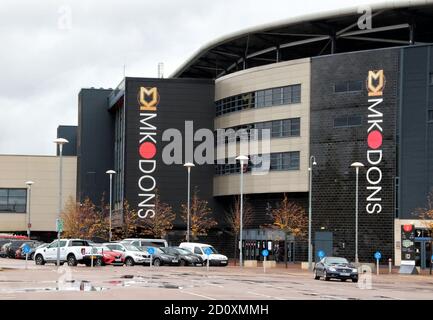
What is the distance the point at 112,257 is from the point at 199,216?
29506mm

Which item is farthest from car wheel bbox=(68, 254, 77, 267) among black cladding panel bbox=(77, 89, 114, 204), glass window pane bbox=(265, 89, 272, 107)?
black cladding panel bbox=(77, 89, 114, 204)

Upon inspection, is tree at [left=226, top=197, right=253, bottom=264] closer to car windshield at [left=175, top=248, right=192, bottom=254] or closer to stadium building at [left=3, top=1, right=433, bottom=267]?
stadium building at [left=3, top=1, right=433, bottom=267]

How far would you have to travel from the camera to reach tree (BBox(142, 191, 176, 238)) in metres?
83.9

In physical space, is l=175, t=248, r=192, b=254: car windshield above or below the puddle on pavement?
below

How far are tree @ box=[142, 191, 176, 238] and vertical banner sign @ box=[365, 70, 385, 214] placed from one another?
22.0 meters

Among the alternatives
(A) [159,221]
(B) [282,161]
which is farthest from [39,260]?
(B) [282,161]

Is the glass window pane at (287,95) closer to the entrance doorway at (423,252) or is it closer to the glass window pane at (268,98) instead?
the glass window pane at (268,98)

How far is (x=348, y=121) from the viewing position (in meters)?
74.3

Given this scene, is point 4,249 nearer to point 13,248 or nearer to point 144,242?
point 13,248

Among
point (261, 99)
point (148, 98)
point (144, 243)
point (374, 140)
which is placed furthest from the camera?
point (148, 98)

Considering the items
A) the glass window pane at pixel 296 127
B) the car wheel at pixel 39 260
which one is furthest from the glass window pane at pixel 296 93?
the car wheel at pixel 39 260

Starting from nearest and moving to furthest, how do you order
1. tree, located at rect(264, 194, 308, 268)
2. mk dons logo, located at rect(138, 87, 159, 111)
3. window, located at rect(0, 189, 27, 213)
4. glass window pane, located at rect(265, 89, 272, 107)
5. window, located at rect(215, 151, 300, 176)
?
1. tree, located at rect(264, 194, 308, 268)
2. window, located at rect(215, 151, 300, 176)
3. glass window pane, located at rect(265, 89, 272, 107)
4. mk dons logo, located at rect(138, 87, 159, 111)
5. window, located at rect(0, 189, 27, 213)

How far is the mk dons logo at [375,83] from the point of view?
72.5 metres

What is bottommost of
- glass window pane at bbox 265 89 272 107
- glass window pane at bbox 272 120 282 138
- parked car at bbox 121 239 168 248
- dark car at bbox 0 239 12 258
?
dark car at bbox 0 239 12 258
